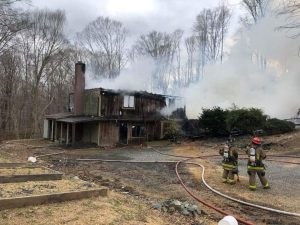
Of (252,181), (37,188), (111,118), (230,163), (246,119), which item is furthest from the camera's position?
(111,118)

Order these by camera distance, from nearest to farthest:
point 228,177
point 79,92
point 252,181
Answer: point 252,181 < point 228,177 < point 79,92

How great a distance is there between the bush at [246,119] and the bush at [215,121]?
118 centimetres

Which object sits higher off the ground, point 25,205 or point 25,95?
point 25,95

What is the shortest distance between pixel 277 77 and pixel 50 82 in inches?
1277

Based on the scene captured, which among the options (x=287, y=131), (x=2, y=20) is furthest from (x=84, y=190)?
(x=287, y=131)

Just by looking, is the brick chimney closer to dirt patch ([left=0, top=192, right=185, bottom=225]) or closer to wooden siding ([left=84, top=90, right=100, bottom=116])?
wooden siding ([left=84, top=90, right=100, bottom=116])

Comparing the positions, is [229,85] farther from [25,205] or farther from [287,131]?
[25,205]

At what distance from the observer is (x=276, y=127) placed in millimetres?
29828

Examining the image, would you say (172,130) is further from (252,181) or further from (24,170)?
(24,170)

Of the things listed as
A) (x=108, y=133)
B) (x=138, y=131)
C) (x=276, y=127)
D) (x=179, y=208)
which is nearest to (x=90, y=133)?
(x=108, y=133)

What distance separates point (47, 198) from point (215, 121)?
78.8 feet

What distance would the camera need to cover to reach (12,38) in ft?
100

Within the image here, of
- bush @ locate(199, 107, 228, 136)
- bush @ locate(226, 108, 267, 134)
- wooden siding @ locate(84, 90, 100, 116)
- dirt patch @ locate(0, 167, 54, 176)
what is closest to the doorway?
wooden siding @ locate(84, 90, 100, 116)

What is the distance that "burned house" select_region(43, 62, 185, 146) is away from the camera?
3119cm
